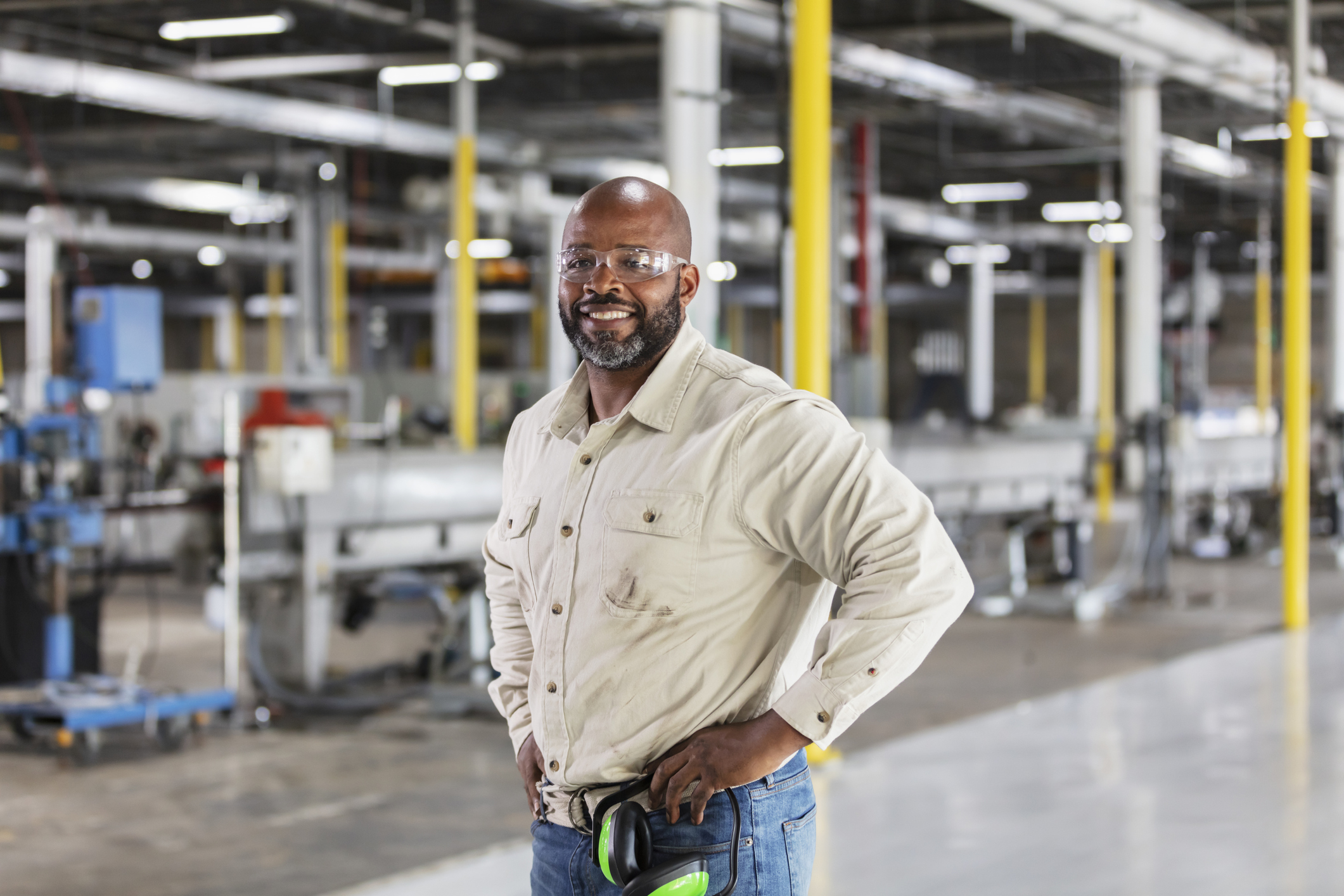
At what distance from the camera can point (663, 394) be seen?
1.57 meters

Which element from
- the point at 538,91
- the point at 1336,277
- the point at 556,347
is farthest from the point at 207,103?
the point at 1336,277

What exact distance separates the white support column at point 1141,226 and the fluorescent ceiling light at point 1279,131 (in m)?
0.93

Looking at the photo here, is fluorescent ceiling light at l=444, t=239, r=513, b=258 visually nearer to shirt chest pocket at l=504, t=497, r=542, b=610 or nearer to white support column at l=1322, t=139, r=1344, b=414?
white support column at l=1322, t=139, r=1344, b=414

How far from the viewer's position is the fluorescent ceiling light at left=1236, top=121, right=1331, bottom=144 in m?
7.82

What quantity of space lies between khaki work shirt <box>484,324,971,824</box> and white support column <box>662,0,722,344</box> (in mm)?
4104

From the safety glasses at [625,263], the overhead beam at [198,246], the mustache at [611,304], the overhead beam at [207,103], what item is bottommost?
the mustache at [611,304]

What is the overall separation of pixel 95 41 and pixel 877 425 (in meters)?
8.16

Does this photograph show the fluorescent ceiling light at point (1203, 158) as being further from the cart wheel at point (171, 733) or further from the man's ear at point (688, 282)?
the man's ear at point (688, 282)

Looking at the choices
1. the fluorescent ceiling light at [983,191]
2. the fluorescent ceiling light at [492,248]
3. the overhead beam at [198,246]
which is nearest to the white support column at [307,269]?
the overhead beam at [198,246]

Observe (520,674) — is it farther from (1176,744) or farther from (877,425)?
(877,425)

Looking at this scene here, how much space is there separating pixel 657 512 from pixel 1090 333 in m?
21.3

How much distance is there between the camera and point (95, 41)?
1145cm

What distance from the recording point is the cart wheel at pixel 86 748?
203 inches

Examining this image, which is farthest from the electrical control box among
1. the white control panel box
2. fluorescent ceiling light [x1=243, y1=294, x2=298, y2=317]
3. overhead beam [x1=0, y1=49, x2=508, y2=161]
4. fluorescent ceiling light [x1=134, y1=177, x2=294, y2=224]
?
fluorescent ceiling light [x1=243, y1=294, x2=298, y2=317]
